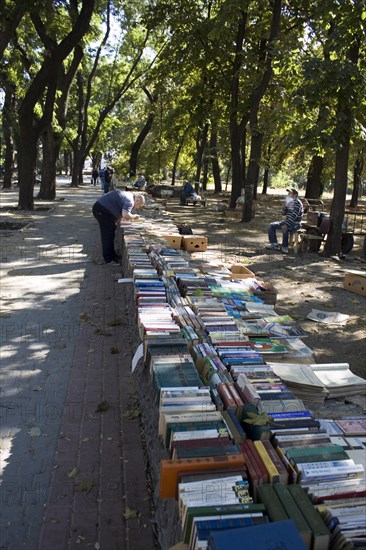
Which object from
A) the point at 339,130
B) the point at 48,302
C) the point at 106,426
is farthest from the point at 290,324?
the point at 339,130

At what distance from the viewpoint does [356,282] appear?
839 centimetres

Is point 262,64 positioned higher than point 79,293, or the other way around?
point 262,64

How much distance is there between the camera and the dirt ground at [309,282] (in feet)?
19.4

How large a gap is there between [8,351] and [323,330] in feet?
13.3

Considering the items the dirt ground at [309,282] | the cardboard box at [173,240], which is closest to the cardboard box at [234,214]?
the dirt ground at [309,282]

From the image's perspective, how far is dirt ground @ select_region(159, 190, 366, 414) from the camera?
232 inches

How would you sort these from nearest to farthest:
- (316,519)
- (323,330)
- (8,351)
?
(316,519) < (8,351) < (323,330)

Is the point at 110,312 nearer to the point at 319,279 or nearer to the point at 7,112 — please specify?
the point at 319,279

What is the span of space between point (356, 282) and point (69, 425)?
6.16 m

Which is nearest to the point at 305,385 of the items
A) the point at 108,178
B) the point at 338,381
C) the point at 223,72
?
the point at 338,381

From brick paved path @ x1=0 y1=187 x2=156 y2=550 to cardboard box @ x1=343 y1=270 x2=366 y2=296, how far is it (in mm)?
4075

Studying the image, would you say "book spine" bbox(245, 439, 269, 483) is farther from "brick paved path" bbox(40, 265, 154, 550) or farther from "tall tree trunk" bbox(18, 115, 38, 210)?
"tall tree trunk" bbox(18, 115, 38, 210)

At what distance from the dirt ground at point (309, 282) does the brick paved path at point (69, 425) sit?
8.08 ft

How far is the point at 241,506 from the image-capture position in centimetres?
203
